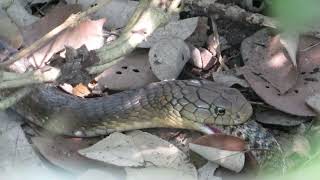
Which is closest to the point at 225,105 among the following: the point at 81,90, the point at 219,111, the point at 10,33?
the point at 219,111

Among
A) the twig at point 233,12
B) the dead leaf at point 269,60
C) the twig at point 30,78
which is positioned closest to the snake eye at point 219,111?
the dead leaf at point 269,60

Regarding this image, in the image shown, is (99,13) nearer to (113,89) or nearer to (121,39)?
(113,89)

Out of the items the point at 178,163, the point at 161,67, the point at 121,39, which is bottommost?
the point at 178,163

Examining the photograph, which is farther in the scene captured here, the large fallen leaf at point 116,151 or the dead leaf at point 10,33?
the dead leaf at point 10,33

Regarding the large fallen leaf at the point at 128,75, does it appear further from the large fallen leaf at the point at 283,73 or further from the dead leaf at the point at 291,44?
the dead leaf at the point at 291,44

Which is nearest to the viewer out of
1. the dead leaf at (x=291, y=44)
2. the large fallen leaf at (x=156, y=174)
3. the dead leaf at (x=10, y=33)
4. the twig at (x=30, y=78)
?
the twig at (x=30, y=78)

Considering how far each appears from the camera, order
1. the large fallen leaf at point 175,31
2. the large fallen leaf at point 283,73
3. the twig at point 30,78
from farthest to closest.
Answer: the large fallen leaf at point 175,31, the large fallen leaf at point 283,73, the twig at point 30,78

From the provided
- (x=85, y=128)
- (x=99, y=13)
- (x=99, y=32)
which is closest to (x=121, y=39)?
(x=85, y=128)
